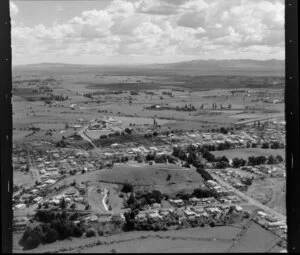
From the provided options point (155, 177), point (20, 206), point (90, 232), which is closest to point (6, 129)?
point (20, 206)

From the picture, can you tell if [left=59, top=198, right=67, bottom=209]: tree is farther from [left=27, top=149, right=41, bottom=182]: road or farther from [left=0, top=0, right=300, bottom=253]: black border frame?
[left=0, top=0, right=300, bottom=253]: black border frame

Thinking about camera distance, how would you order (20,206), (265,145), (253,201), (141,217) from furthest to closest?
(265,145)
(253,201)
(141,217)
(20,206)

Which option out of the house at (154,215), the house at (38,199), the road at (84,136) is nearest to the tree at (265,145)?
the house at (154,215)

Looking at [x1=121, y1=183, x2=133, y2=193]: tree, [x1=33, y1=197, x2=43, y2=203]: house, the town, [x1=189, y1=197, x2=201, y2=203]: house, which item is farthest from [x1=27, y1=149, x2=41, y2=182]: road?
[x1=189, y1=197, x2=201, y2=203]: house

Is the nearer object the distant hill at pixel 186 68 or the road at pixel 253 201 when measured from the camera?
the road at pixel 253 201

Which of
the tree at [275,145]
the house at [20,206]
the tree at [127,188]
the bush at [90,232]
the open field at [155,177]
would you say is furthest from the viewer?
the open field at [155,177]

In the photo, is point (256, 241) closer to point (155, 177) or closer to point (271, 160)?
point (271, 160)

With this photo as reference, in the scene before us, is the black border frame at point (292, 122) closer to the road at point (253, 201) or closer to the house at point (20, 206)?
the road at point (253, 201)

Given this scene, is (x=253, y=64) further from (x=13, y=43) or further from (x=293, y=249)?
(x=13, y=43)
